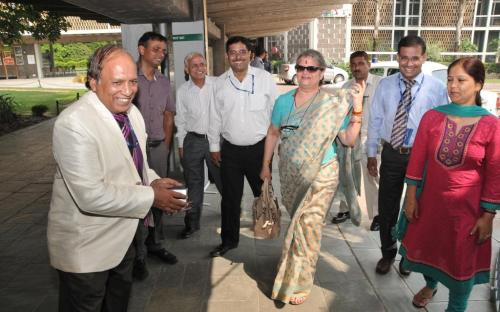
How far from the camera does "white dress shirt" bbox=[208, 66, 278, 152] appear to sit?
12.3 feet

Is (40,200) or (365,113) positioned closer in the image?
(365,113)

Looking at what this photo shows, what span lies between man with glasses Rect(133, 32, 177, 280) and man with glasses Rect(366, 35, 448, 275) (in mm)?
1993

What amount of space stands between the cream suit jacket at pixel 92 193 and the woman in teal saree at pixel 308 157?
135 centimetres

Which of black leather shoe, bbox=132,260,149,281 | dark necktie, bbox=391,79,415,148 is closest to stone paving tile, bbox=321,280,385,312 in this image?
dark necktie, bbox=391,79,415,148

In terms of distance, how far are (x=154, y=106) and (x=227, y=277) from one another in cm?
174

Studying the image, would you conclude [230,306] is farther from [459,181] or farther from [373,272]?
[459,181]

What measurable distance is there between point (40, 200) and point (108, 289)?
4.23 m

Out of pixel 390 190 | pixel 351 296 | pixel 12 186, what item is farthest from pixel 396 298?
pixel 12 186

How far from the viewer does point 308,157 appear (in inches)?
119

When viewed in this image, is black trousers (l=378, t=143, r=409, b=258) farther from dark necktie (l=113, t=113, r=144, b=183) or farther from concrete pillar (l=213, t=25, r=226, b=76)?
concrete pillar (l=213, t=25, r=226, b=76)

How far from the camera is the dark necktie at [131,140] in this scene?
220 centimetres

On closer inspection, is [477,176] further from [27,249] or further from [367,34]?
[367,34]

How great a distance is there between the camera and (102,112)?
1983 mm

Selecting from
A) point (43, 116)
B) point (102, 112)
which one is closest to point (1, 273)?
point (102, 112)
